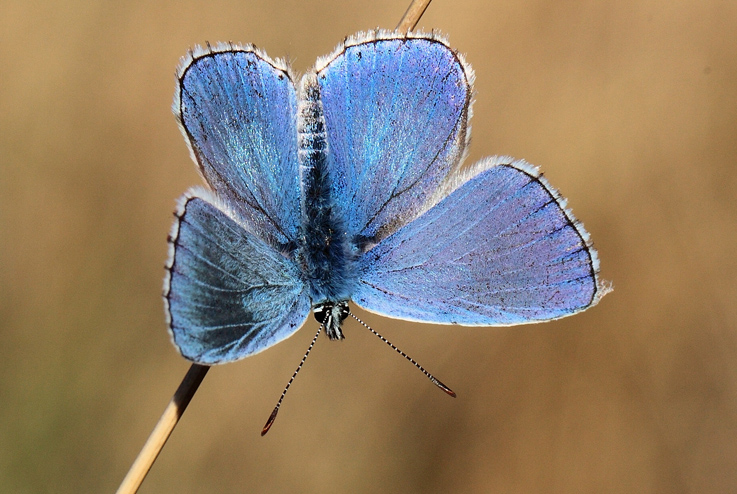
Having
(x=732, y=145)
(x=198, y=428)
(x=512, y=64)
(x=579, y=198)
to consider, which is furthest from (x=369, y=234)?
(x=732, y=145)

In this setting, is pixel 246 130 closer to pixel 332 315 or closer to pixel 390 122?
pixel 390 122

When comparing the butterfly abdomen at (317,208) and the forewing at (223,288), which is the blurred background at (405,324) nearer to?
the butterfly abdomen at (317,208)

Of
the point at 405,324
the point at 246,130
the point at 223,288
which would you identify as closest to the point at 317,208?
the point at 246,130

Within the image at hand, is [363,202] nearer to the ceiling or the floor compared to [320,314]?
nearer to the ceiling

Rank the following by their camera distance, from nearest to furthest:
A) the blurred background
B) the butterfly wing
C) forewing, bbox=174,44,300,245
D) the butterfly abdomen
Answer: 1. the butterfly wing
2. forewing, bbox=174,44,300,245
3. the butterfly abdomen
4. the blurred background

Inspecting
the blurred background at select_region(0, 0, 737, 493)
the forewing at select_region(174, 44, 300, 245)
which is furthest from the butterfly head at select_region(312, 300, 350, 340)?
the blurred background at select_region(0, 0, 737, 493)

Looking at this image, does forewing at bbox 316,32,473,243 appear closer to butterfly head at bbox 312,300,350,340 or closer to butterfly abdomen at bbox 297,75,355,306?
butterfly abdomen at bbox 297,75,355,306

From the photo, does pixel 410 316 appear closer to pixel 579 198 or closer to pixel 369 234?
pixel 369 234

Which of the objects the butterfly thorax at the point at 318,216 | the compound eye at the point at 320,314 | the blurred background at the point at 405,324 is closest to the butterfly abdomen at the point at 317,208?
the butterfly thorax at the point at 318,216
